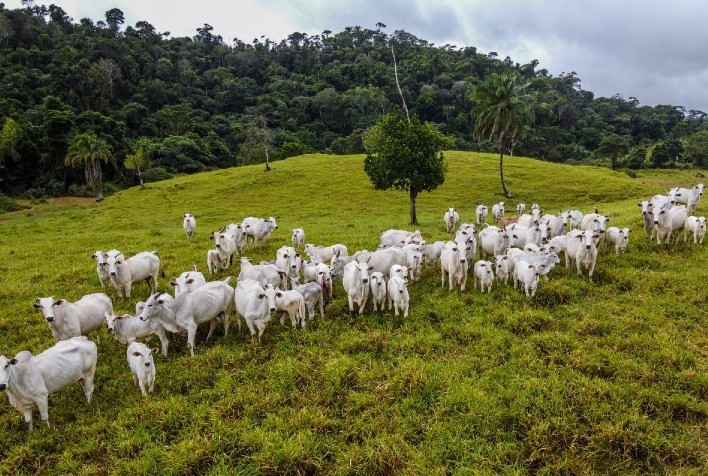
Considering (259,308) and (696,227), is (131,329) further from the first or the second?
(696,227)

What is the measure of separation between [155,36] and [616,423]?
152961 millimetres

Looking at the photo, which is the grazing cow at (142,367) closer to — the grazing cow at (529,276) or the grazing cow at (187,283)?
the grazing cow at (187,283)

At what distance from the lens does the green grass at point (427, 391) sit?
6.29 metres

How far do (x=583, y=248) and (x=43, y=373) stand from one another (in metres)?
13.1

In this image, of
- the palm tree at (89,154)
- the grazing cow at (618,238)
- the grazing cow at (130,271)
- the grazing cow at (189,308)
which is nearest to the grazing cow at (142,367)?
the grazing cow at (189,308)

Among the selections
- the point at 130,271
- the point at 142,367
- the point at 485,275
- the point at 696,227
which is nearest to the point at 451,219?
the point at 696,227

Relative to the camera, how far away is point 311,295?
10.8 metres

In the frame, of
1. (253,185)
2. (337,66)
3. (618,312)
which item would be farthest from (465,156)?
(337,66)

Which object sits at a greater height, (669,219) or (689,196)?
(689,196)

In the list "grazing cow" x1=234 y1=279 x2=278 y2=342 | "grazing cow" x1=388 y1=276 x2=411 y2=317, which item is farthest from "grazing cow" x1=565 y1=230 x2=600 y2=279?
"grazing cow" x1=234 y1=279 x2=278 y2=342

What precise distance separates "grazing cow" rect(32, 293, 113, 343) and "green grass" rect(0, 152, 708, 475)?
63 cm

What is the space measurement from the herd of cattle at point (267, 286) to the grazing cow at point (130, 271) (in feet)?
0.09

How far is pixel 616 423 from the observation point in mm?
6668

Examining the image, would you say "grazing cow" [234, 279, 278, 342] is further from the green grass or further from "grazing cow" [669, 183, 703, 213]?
"grazing cow" [669, 183, 703, 213]
